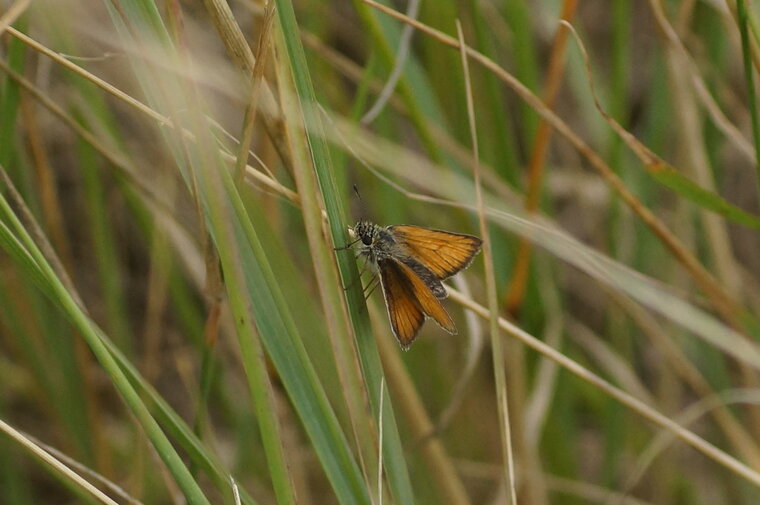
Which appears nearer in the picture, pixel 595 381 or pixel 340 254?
pixel 340 254

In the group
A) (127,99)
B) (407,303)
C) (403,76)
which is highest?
(403,76)

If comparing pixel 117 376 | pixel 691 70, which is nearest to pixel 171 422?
pixel 117 376

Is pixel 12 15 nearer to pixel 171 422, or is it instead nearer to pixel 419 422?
pixel 171 422

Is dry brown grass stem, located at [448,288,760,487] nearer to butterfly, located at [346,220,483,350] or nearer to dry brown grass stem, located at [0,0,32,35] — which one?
butterfly, located at [346,220,483,350]

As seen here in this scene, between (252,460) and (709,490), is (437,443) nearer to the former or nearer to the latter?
(252,460)

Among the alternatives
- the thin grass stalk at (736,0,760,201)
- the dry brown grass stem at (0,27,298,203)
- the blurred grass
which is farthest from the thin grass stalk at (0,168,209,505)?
the thin grass stalk at (736,0,760,201)

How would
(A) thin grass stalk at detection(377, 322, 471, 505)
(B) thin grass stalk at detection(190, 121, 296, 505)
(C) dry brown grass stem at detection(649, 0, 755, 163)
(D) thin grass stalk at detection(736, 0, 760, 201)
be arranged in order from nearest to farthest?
(B) thin grass stalk at detection(190, 121, 296, 505)
(D) thin grass stalk at detection(736, 0, 760, 201)
(C) dry brown grass stem at detection(649, 0, 755, 163)
(A) thin grass stalk at detection(377, 322, 471, 505)

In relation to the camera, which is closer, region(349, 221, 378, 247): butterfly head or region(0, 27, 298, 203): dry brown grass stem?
region(0, 27, 298, 203): dry brown grass stem

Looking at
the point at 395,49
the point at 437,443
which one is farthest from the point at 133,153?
the point at 437,443
